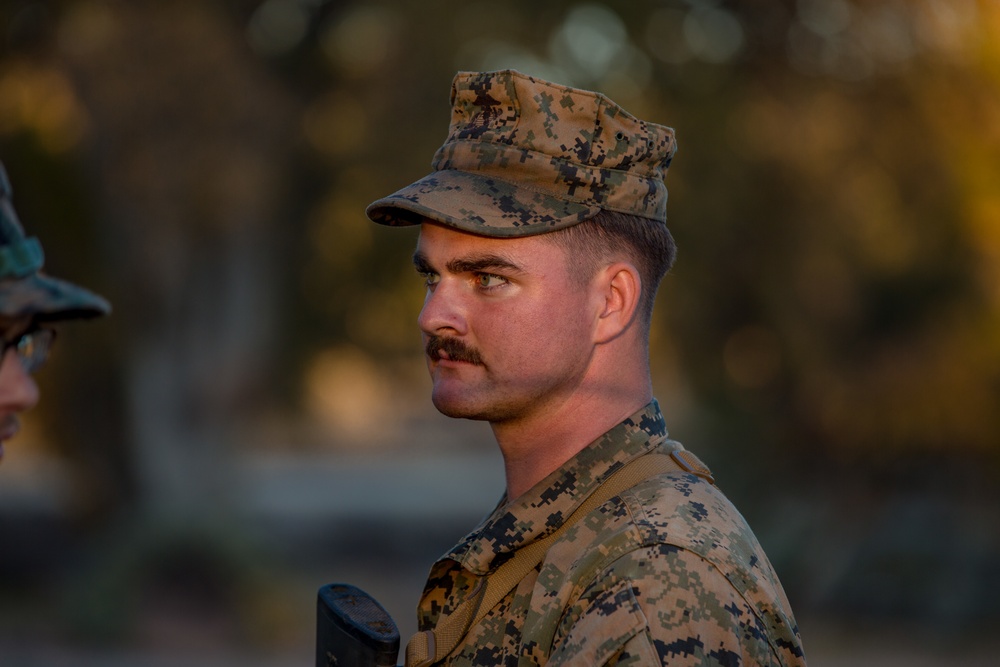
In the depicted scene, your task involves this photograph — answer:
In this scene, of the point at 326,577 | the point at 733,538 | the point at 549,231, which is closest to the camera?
the point at 733,538

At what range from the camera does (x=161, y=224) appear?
464 inches

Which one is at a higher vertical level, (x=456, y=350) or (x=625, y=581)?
(x=456, y=350)

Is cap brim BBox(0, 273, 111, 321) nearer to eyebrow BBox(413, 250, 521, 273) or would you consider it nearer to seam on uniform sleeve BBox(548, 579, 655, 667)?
eyebrow BBox(413, 250, 521, 273)

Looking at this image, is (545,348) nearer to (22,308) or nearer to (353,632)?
(353,632)

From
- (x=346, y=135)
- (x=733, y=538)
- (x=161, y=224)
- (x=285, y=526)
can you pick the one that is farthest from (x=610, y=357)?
(x=285, y=526)

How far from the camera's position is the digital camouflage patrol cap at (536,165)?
2.62 m

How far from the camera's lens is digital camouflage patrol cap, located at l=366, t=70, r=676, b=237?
262 cm

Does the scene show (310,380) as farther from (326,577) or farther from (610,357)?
(610,357)

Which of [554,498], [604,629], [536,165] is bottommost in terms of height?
[604,629]

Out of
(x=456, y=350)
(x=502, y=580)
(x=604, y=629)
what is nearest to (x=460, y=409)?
(x=456, y=350)

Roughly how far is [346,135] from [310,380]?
3.61 m

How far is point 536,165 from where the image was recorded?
269cm

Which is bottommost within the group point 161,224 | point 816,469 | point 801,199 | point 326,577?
point 326,577

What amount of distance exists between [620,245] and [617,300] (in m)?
0.12
